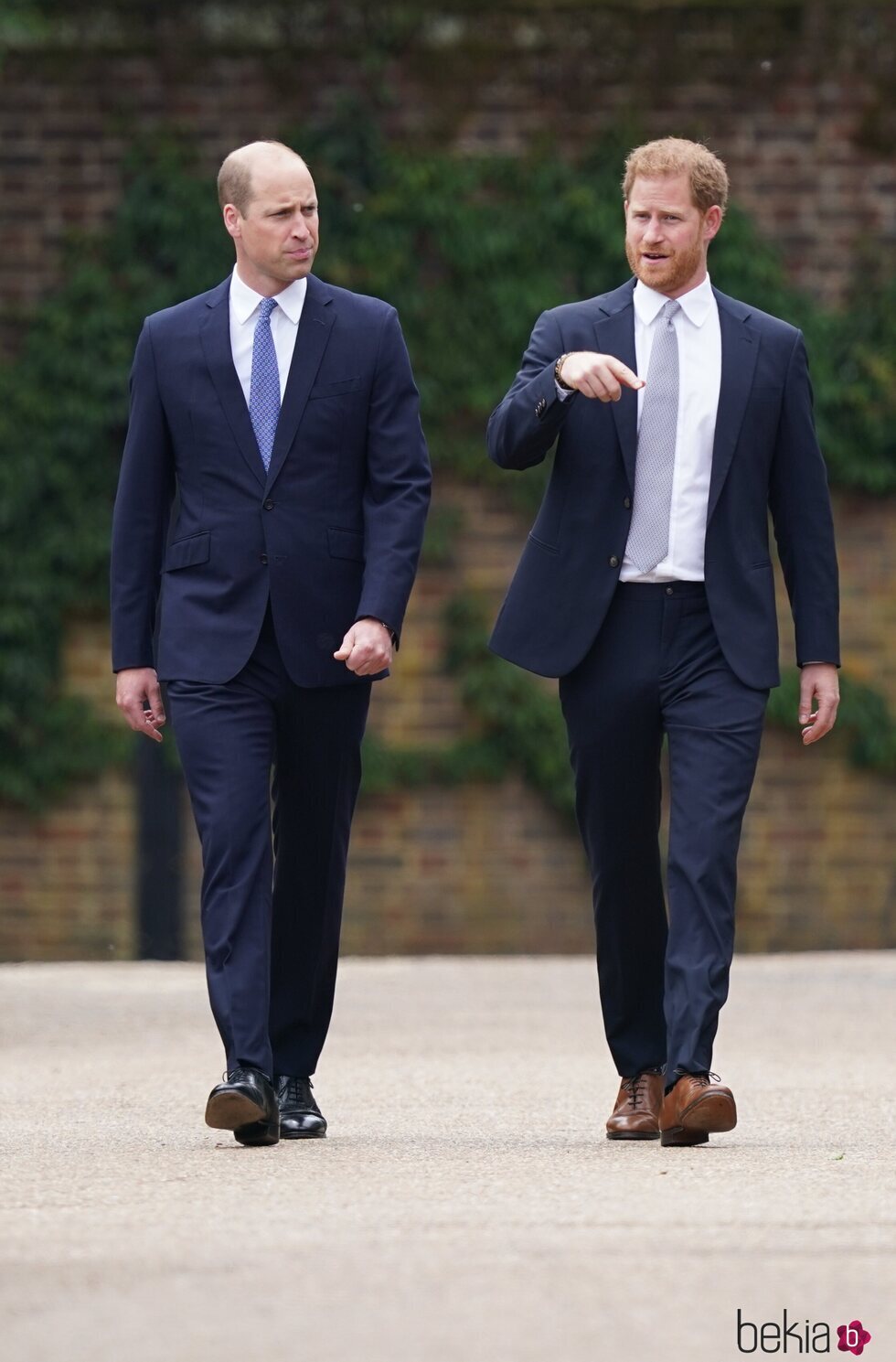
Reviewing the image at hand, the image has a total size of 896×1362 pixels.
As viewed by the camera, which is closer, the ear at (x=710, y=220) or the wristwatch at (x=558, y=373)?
the wristwatch at (x=558, y=373)

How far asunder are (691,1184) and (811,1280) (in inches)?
36.1

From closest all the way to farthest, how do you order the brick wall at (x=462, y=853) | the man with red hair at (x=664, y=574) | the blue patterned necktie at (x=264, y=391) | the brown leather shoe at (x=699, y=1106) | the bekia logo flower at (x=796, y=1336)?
the bekia logo flower at (x=796, y=1336)
the brown leather shoe at (x=699, y=1106)
the man with red hair at (x=664, y=574)
the blue patterned necktie at (x=264, y=391)
the brick wall at (x=462, y=853)

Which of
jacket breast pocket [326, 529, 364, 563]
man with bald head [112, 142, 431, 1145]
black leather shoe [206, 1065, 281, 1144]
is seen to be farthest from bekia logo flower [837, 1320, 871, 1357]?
jacket breast pocket [326, 529, 364, 563]

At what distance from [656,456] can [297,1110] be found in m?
1.53

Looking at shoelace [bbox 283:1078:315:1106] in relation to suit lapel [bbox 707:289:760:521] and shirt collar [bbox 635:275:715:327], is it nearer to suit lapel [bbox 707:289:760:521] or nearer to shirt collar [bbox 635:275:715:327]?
suit lapel [bbox 707:289:760:521]

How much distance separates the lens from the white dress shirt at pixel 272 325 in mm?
5520

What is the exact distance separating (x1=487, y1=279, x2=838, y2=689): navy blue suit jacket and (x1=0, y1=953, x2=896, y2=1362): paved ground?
1.04 m

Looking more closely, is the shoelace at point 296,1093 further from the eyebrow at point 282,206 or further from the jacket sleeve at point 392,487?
the eyebrow at point 282,206

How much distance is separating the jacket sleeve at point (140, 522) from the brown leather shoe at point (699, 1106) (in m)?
1.39

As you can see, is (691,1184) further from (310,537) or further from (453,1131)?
(310,537)

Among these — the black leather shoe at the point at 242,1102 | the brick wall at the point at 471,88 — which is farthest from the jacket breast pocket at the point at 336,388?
the brick wall at the point at 471,88

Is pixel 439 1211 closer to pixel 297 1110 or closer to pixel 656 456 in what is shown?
pixel 297 1110

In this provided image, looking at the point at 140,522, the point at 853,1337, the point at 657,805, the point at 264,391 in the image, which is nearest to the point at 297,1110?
the point at 657,805

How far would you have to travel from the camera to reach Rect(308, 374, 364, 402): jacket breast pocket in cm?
549
